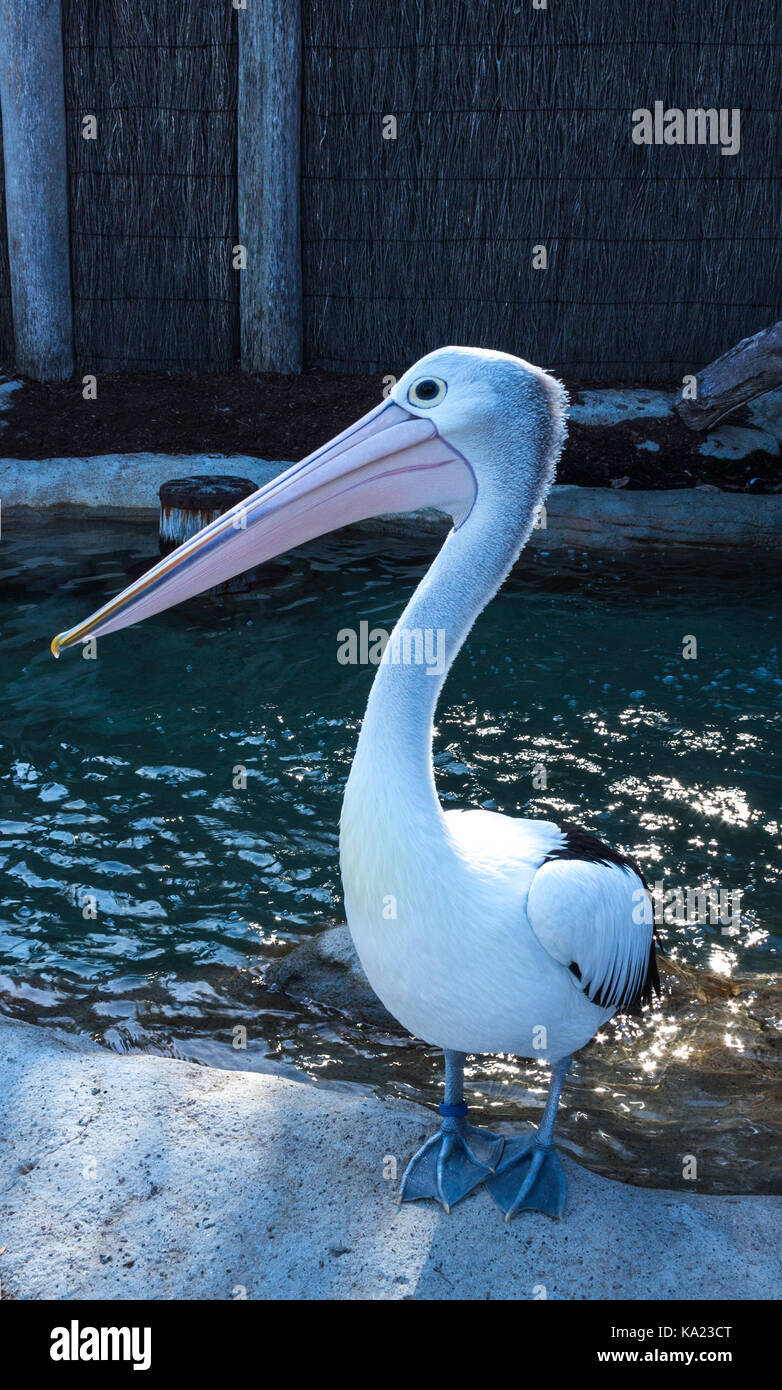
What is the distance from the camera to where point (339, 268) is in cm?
783

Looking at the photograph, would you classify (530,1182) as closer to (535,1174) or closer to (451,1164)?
(535,1174)

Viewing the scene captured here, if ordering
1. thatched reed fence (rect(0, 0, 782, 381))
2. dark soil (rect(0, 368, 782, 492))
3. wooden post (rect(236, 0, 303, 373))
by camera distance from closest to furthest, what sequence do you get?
dark soil (rect(0, 368, 782, 492)), wooden post (rect(236, 0, 303, 373)), thatched reed fence (rect(0, 0, 782, 381))

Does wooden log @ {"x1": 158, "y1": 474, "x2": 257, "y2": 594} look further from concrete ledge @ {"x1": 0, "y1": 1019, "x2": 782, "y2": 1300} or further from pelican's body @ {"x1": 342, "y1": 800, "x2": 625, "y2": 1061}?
pelican's body @ {"x1": 342, "y1": 800, "x2": 625, "y2": 1061}

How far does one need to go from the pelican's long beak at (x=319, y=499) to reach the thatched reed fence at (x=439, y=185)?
19.1ft

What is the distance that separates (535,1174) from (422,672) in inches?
41.2

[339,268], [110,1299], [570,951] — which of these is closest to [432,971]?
[570,951]

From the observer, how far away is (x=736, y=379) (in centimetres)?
635

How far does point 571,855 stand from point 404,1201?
77 cm

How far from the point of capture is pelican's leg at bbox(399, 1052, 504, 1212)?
2.44 metres

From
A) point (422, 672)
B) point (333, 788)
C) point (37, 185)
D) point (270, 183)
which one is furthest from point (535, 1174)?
point (37, 185)

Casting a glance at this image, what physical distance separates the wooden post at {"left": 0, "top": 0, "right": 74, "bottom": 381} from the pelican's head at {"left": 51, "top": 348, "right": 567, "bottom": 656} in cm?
611

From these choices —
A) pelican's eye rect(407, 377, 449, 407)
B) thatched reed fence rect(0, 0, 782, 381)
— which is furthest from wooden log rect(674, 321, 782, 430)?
pelican's eye rect(407, 377, 449, 407)

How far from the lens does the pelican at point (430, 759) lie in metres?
2.21

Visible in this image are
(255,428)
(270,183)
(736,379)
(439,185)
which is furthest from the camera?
(439,185)
